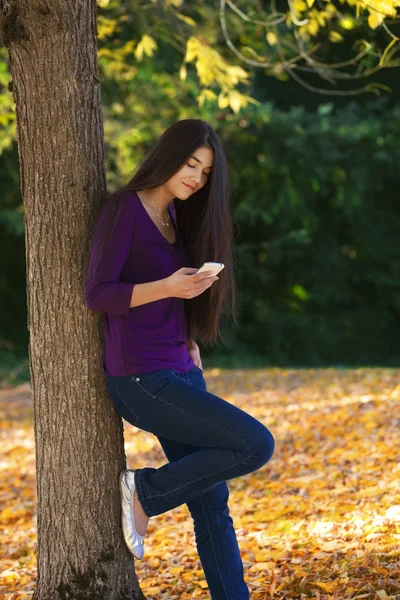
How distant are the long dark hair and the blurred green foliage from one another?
8.71 meters

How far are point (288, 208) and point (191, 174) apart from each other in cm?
1204

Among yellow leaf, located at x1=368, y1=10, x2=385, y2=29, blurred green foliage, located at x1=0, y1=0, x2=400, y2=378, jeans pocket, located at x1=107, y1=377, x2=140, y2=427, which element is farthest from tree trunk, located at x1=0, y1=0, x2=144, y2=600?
blurred green foliage, located at x1=0, y1=0, x2=400, y2=378

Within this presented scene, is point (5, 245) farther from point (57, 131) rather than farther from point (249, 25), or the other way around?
point (57, 131)

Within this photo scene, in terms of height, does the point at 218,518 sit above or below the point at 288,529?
above

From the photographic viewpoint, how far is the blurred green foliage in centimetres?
1302

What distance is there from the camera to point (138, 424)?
3.22 m

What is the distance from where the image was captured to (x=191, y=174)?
129 inches

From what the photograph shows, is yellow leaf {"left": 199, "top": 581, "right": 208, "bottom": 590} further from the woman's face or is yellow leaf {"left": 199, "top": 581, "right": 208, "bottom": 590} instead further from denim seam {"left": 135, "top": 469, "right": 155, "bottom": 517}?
the woman's face

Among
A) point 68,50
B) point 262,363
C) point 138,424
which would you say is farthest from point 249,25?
point 138,424

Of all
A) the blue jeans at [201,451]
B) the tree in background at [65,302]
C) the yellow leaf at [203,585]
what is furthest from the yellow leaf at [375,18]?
the yellow leaf at [203,585]

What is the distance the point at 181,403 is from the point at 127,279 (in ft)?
1.68

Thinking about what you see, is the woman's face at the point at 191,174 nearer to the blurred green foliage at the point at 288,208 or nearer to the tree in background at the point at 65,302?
the tree in background at the point at 65,302

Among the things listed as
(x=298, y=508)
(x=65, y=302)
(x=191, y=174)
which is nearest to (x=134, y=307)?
(x=65, y=302)

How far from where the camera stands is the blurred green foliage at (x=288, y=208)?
42.7 feet
